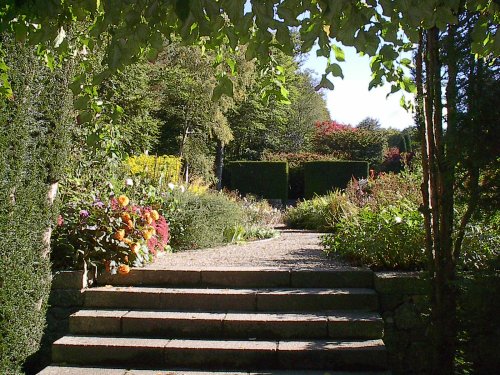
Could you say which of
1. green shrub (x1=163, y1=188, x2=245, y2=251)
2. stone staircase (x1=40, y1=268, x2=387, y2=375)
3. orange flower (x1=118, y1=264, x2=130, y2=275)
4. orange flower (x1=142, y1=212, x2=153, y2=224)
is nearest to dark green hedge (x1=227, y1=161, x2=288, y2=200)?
green shrub (x1=163, y1=188, x2=245, y2=251)

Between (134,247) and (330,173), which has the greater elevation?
(330,173)

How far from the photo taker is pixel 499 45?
2299 mm

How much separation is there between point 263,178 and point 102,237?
1434 centimetres

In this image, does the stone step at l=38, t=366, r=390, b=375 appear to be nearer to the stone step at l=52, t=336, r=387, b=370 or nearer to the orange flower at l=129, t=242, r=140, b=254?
the stone step at l=52, t=336, r=387, b=370

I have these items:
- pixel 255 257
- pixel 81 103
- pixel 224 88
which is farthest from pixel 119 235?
pixel 224 88

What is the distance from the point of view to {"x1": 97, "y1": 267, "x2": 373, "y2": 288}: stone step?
15.1 feet

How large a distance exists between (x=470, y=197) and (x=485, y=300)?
64 cm

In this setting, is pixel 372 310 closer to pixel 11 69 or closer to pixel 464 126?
pixel 464 126

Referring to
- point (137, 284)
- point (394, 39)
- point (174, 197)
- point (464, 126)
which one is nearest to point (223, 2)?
point (394, 39)

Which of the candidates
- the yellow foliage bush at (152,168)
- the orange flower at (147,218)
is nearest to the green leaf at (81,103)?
the orange flower at (147,218)

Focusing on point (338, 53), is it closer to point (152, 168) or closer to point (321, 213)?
point (152, 168)

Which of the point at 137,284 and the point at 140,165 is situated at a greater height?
the point at 140,165

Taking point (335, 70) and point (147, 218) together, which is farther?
point (147, 218)

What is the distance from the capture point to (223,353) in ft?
12.5
